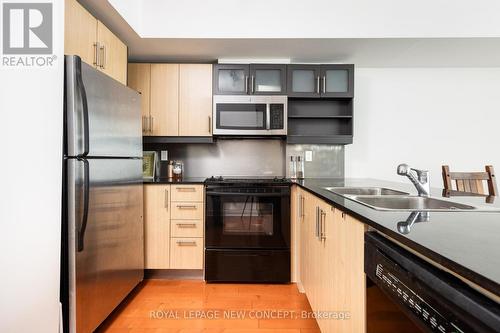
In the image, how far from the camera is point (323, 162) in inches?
117

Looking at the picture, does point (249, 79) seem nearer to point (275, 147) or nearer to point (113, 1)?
point (275, 147)

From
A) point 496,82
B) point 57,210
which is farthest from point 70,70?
point 496,82

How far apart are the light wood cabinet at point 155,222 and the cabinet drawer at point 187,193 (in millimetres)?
65

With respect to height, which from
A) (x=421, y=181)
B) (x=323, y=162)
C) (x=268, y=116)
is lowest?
(x=421, y=181)

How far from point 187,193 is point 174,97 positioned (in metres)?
0.97

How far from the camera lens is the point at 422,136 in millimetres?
3115

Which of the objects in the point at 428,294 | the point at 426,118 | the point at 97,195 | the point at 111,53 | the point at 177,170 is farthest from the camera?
the point at 426,118

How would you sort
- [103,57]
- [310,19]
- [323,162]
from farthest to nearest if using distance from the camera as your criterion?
1. [323,162]
2. [310,19]
3. [103,57]

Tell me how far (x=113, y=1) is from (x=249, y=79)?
4.14ft

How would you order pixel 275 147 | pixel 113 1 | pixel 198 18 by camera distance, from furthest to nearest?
pixel 275 147
pixel 198 18
pixel 113 1

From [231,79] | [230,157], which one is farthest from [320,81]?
[230,157]

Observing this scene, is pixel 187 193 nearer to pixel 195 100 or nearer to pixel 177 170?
pixel 177 170

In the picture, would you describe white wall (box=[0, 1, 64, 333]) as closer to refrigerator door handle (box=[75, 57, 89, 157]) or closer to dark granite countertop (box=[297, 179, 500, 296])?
refrigerator door handle (box=[75, 57, 89, 157])

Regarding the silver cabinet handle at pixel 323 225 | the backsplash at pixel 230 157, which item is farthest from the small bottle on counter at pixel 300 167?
the silver cabinet handle at pixel 323 225
